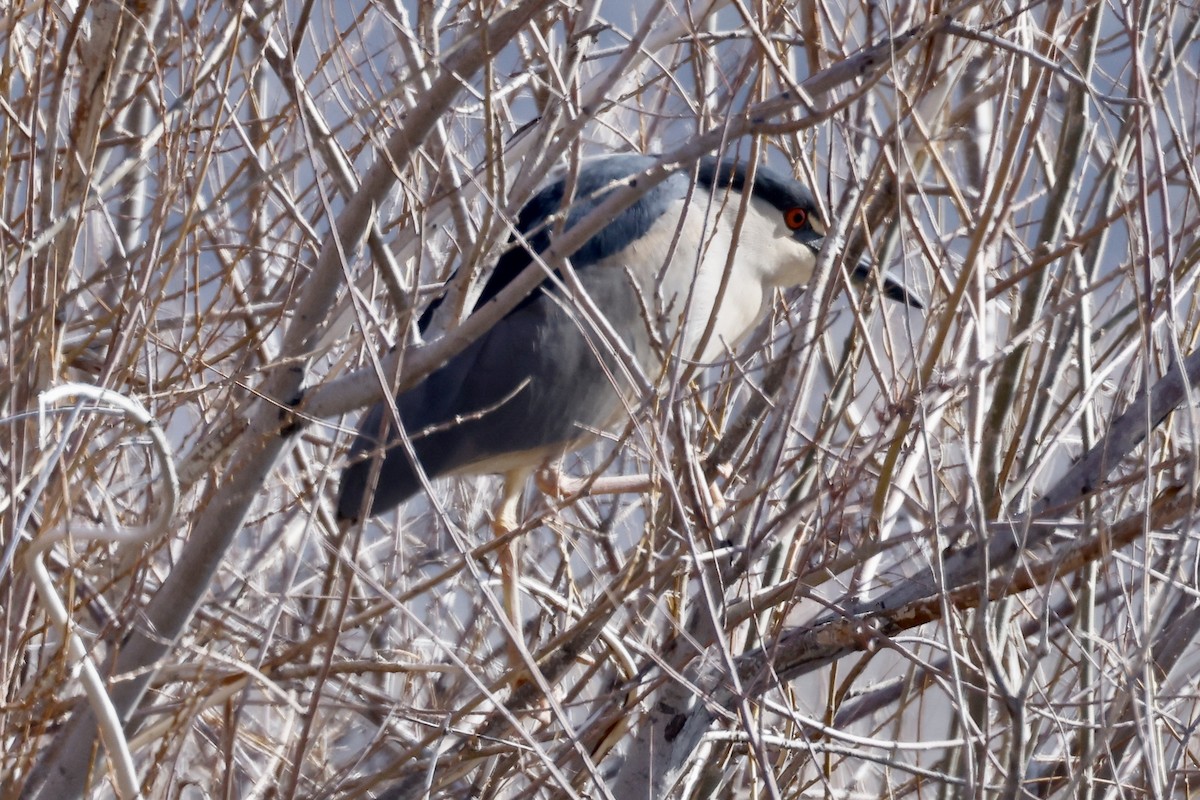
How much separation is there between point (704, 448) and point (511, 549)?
0.43 metres

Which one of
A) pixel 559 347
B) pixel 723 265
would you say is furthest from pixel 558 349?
pixel 723 265

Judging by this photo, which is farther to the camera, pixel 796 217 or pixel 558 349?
pixel 796 217

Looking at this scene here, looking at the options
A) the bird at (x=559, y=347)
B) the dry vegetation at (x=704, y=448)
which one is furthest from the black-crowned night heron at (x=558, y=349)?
the dry vegetation at (x=704, y=448)

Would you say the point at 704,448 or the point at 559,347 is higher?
the point at 559,347

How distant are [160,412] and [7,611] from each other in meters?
0.48

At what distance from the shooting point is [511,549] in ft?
8.44

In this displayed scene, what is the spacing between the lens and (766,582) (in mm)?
2127

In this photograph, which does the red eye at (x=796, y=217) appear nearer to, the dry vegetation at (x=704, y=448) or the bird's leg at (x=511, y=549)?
the dry vegetation at (x=704, y=448)

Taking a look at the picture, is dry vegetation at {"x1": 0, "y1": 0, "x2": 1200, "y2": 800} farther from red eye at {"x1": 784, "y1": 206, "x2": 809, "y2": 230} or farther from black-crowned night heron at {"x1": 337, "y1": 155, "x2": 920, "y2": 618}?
red eye at {"x1": 784, "y1": 206, "x2": 809, "y2": 230}

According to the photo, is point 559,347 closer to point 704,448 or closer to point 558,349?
point 558,349

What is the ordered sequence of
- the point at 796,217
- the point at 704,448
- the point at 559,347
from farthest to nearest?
1. the point at 796,217
2. the point at 559,347
3. the point at 704,448

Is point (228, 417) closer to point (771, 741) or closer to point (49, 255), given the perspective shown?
point (49, 255)

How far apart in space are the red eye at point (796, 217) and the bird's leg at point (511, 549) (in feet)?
2.72

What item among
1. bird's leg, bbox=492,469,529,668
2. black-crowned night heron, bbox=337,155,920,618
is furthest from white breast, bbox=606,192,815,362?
bird's leg, bbox=492,469,529,668
